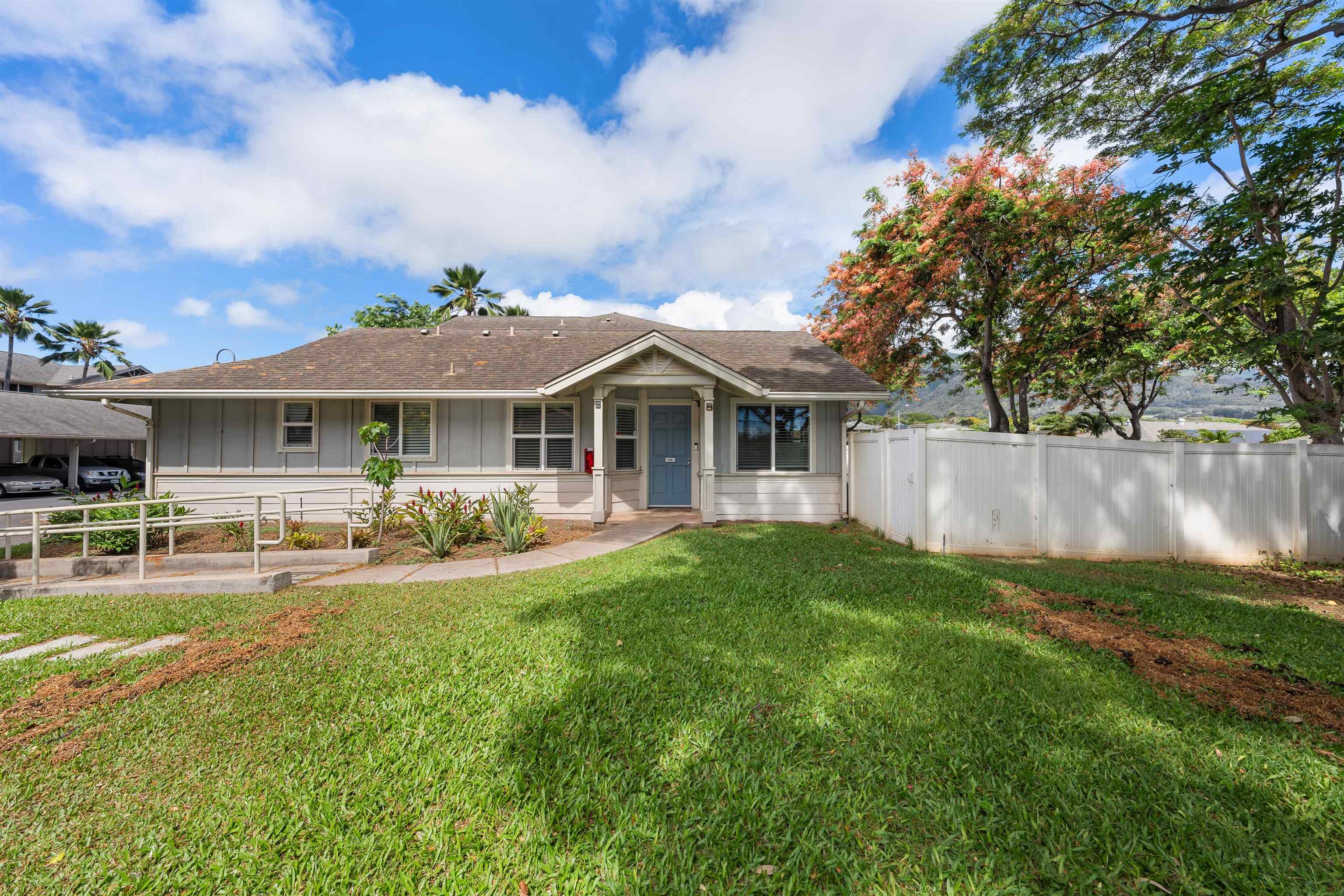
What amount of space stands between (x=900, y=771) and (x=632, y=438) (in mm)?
8734

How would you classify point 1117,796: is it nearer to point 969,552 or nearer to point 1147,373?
point 969,552

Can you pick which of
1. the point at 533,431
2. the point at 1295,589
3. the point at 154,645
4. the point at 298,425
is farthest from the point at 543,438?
the point at 1295,589

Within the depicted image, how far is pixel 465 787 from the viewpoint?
234 cm

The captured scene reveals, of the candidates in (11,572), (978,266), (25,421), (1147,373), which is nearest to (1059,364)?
(1147,373)

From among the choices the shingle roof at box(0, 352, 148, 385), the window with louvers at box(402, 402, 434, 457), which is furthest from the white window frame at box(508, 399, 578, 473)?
the shingle roof at box(0, 352, 148, 385)

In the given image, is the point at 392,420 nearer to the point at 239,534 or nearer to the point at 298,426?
the point at 298,426

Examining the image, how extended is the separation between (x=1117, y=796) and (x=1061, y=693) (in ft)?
3.10

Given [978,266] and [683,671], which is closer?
[683,671]

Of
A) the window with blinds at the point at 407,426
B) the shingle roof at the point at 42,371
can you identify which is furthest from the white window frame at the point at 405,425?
the shingle roof at the point at 42,371

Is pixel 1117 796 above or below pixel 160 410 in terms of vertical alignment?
below

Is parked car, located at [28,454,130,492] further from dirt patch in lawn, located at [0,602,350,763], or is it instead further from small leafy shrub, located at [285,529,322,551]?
dirt patch in lawn, located at [0,602,350,763]

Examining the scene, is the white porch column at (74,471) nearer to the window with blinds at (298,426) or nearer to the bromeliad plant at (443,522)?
the window with blinds at (298,426)

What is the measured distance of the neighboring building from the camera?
19312 millimetres

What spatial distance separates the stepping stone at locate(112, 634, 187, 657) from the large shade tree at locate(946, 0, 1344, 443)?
13.9 metres
